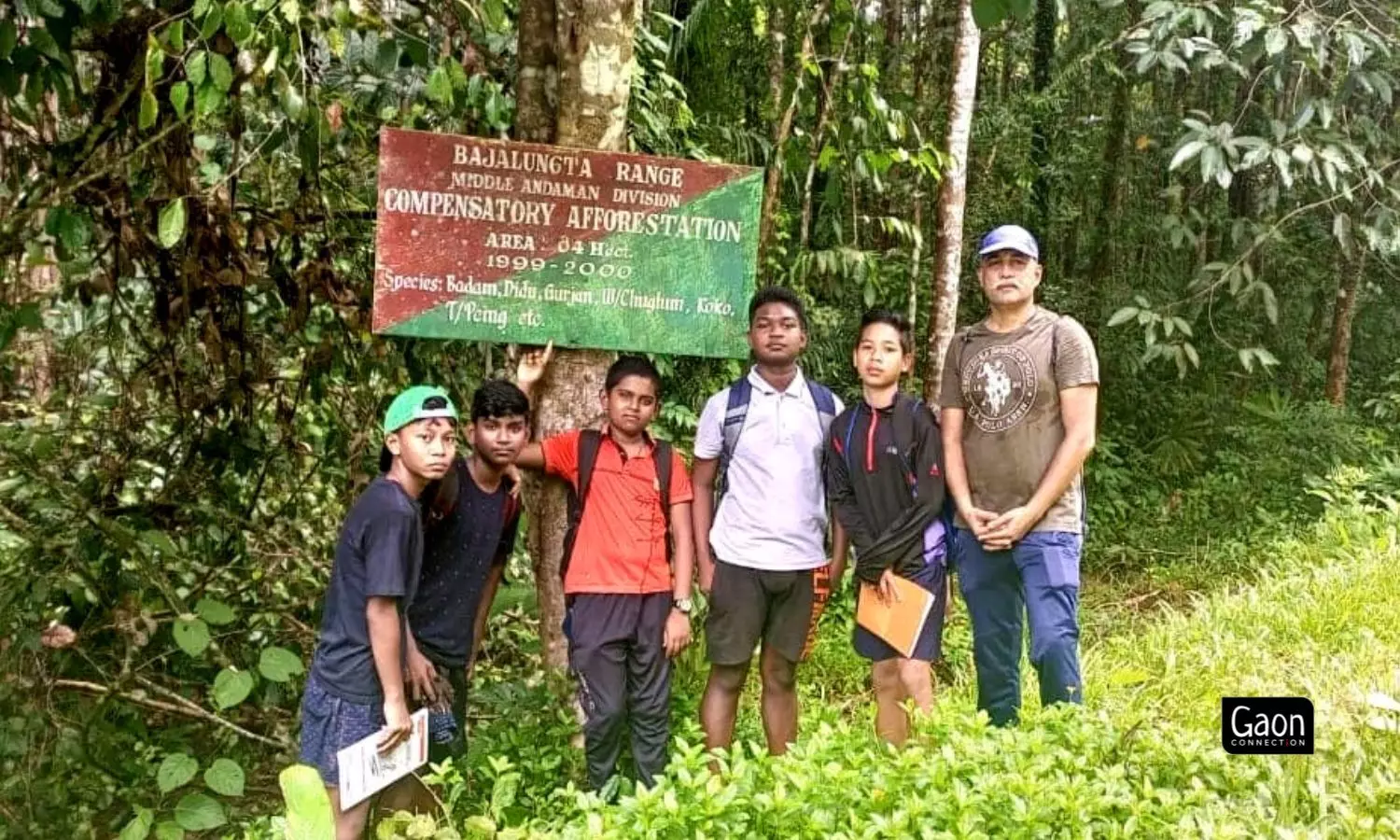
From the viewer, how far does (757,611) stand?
3.22 metres

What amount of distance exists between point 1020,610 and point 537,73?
231 cm

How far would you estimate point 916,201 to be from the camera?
8273 millimetres

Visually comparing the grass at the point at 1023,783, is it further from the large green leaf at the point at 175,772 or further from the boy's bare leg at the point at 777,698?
the large green leaf at the point at 175,772

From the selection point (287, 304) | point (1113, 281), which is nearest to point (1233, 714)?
point (287, 304)

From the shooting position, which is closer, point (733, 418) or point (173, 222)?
point (173, 222)

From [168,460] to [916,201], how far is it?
621 cm

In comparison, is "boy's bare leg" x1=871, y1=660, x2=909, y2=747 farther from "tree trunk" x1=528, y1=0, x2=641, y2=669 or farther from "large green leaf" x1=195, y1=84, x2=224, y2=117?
"large green leaf" x1=195, y1=84, x2=224, y2=117

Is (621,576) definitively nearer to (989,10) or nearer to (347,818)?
(347,818)

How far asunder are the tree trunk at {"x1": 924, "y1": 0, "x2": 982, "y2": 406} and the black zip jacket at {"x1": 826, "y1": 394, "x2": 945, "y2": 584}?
2132mm

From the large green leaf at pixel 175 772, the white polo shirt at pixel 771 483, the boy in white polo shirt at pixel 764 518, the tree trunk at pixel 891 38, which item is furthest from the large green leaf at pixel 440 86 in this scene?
the tree trunk at pixel 891 38

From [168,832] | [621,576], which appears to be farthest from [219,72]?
[168,832]

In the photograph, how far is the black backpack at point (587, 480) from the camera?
3096 mm

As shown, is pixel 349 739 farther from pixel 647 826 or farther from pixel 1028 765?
pixel 1028 765

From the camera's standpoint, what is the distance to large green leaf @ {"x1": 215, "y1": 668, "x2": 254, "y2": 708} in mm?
2533
